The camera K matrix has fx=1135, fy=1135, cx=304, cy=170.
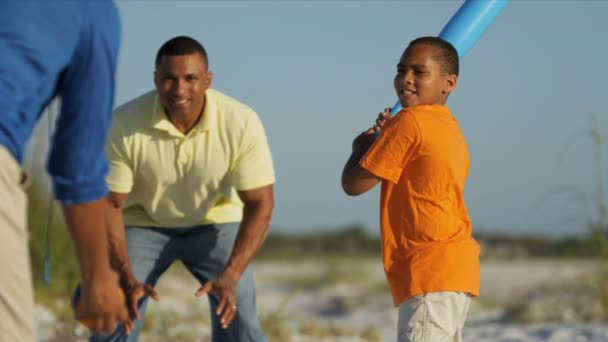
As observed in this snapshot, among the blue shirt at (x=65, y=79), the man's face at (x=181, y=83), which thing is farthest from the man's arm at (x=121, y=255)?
the blue shirt at (x=65, y=79)

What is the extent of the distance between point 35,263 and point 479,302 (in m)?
4.65

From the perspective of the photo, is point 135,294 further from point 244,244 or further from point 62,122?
point 62,122

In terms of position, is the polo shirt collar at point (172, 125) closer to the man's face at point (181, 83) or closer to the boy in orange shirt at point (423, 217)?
the man's face at point (181, 83)

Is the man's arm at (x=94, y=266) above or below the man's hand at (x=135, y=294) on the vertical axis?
above

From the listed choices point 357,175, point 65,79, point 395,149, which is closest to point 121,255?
point 357,175

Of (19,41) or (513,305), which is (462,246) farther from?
(513,305)

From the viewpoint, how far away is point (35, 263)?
974 centimetres

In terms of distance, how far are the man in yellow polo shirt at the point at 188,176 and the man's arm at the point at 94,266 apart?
7.97ft

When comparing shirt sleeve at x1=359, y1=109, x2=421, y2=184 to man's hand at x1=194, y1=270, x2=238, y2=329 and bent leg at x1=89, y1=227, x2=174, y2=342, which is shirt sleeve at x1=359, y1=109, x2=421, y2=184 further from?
bent leg at x1=89, y1=227, x2=174, y2=342

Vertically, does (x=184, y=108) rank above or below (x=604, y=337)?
above

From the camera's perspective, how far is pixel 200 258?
5551 mm

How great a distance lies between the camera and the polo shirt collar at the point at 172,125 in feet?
17.7

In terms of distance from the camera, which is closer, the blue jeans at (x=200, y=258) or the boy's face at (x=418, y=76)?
the boy's face at (x=418, y=76)

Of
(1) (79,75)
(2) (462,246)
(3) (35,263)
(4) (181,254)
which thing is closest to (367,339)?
(3) (35,263)
